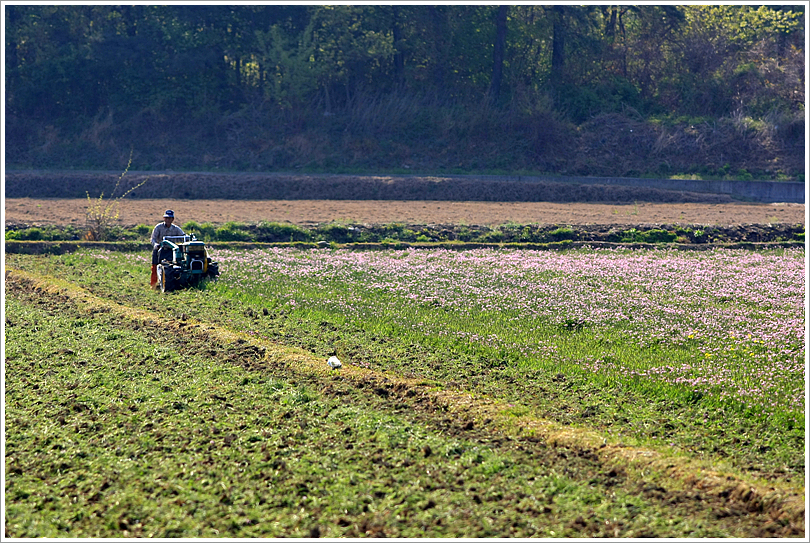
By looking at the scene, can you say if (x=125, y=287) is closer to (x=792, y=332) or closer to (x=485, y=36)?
(x=792, y=332)

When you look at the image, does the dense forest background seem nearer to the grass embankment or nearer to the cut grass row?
the cut grass row

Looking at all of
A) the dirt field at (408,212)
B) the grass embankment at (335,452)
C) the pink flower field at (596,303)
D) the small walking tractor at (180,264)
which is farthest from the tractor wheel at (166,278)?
the dirt field at (408,212)

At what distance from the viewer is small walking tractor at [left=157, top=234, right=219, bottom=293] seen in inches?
567

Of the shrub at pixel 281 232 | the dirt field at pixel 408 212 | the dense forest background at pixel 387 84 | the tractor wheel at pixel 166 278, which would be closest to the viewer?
the tractor wheel at pixel 166 278

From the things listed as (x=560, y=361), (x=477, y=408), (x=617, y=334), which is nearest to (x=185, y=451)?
(x=477, y=408)

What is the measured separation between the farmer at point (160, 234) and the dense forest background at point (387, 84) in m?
30.0

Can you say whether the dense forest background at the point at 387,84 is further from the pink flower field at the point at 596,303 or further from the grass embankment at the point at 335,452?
the grass embankment at the point at 335,452

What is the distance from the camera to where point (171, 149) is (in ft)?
159

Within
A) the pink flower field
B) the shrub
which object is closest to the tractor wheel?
the pink flower field

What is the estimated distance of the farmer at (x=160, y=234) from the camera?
576 inches

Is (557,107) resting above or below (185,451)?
above

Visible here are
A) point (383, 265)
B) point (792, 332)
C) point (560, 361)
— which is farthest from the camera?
point (383, 265)

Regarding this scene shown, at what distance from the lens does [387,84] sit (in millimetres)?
53125

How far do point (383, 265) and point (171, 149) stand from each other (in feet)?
117
